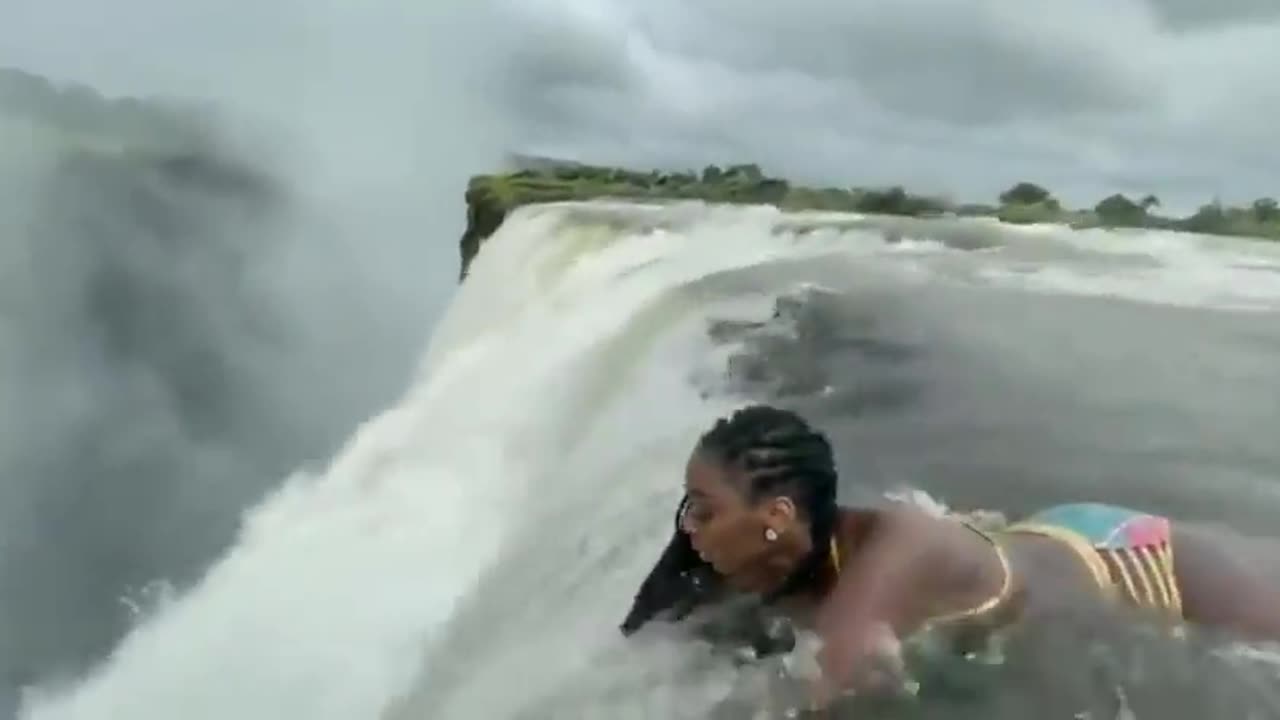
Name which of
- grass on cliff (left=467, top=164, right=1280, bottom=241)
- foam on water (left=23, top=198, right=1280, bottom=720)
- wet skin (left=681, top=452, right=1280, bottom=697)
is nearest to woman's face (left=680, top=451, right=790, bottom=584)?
wet skin (left=681, top=452, right=1280, bottom=697)

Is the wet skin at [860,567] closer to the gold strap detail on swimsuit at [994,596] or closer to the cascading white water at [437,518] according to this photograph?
the gold strap detail on swimsuit at [994,596]

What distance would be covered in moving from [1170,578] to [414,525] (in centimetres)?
263

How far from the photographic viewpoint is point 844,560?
221 centimetres

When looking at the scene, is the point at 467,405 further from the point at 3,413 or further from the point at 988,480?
the point at 3,413

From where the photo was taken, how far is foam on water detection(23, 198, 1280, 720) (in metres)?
3.48

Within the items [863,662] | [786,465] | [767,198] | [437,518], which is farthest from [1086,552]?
[767,198]

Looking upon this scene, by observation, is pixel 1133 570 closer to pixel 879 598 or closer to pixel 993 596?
pixel 993 596

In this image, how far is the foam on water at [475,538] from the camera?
3.48 metres

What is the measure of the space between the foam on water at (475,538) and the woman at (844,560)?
54 cm

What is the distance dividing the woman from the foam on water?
54 centimetres

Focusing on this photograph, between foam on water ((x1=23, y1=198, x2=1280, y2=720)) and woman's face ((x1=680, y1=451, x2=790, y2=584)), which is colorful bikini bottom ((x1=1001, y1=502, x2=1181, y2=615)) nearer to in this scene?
woman's face ((x1=680, y1=451, x2=790, y2=584))

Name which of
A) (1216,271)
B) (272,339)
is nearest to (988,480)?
(1216,271)

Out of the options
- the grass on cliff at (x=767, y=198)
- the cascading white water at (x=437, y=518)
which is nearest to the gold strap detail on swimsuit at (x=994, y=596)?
the cascading white water at (x=437, y=518)

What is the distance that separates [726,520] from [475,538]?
2.21 metres
